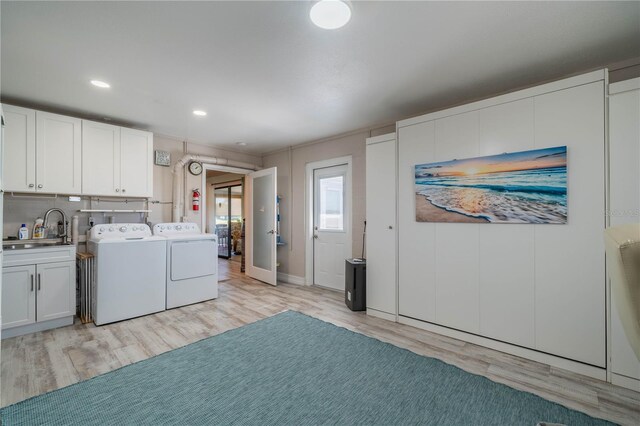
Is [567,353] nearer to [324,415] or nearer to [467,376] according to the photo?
[467,376]

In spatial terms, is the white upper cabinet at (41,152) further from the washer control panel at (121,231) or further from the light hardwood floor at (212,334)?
the light hardwood floor at (212,334)

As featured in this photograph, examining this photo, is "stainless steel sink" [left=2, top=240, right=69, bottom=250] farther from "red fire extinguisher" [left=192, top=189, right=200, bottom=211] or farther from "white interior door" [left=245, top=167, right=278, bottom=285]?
"white interior door" [left=245, top=167, right=278, bottom=285]

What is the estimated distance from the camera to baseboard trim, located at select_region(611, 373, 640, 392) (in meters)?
1.98

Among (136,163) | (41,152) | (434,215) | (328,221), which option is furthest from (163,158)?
(434,215)

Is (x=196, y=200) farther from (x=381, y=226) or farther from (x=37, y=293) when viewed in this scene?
(x=381, y=226)

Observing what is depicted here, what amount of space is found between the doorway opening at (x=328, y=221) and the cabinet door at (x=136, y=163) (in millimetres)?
2511

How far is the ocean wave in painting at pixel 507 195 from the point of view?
7.51 ft

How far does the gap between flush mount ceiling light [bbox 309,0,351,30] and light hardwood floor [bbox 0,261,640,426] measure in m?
2.81

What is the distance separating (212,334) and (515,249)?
3.15 metres

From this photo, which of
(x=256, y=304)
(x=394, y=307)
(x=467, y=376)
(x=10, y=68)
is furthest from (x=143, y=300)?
(x=467, y=376)

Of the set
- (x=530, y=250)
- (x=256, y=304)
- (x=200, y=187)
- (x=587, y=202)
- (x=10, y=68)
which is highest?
(x=10, y=68)

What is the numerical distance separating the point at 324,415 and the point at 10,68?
3.90 m

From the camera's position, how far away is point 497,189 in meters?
2.56

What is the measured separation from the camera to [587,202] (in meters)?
2.18
